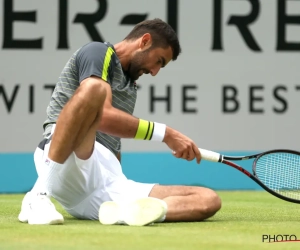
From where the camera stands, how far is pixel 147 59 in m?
5.12

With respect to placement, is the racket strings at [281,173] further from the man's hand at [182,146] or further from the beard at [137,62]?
the beard at [137,62]

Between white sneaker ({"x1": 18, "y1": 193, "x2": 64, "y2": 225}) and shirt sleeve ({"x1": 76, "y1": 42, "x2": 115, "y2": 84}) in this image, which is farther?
shirt sleeve ({"x1": 76, "y1": 42, "x2": 115, "y2": 84})

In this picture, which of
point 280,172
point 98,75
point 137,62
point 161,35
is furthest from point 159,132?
point 280,172

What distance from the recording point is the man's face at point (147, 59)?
201 inches

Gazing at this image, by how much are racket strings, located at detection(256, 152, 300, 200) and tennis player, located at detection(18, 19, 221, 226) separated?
46 centimetres

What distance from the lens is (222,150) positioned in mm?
9344

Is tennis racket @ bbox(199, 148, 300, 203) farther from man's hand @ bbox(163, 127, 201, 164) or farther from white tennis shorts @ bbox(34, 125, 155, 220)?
white tennis shorts @ bbox(34, 125, 155, 220)

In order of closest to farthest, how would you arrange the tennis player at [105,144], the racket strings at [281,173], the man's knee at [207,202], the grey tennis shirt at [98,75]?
the tennis player at [105,144], the grey tennis shirt at [98,75], the man's knee at [207,202], the racket strings at [281,173]

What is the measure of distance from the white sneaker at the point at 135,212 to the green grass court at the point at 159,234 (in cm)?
7

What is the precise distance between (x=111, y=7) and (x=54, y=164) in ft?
16.3

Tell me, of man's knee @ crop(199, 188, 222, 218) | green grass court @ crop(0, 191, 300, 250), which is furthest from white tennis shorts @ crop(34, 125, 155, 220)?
man's knee @ crop(199, 188, 222, 218)

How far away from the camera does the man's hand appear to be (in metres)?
4.66

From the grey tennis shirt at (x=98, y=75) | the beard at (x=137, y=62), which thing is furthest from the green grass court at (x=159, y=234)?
the beard at (x=137, y=62)

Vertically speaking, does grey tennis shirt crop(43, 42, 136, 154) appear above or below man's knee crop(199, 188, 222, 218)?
above
